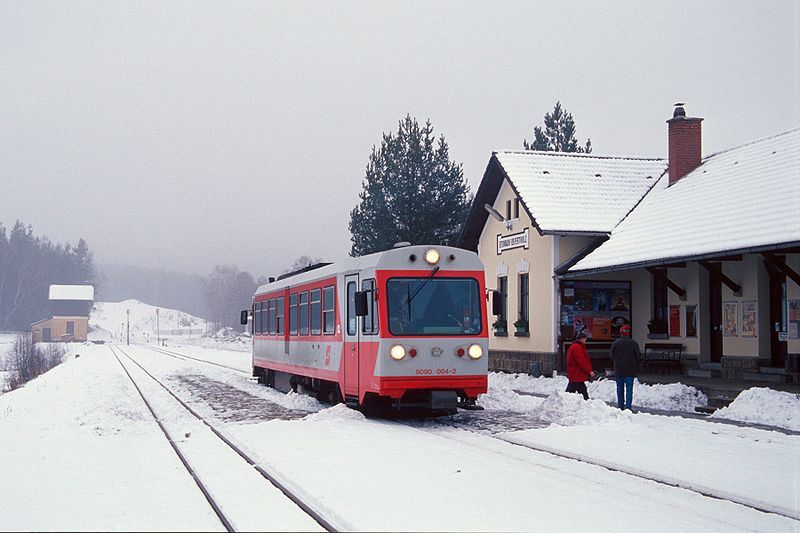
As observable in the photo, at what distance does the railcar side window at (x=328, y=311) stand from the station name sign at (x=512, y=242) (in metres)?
11.0

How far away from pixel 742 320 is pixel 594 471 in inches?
432

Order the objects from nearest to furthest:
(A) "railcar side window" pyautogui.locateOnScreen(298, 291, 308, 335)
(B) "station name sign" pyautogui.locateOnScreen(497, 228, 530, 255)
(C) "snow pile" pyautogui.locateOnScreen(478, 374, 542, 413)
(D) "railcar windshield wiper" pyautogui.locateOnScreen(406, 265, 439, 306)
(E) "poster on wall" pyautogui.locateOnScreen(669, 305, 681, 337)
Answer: (D) "railcar windshield wiper" pyautogui.locateOnScreen(406, 265, 439, 306)
(C) "snow pile" pyautogui.locateOnScreen(478, 374, 542, 413)
(A) "railcar side window" pyautogui.locateOnScreen(298, 291, 308, 335)
(E) "poster on wall" pyautogui.locateOnScreen(669, 305, 681, 337)
(B) "station name sign" pyautogui.locateOnScreen(497, 228, 530, 255)

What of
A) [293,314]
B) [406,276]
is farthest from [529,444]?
[293,314]

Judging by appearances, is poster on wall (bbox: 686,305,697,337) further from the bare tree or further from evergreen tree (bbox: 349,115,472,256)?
the bare tree

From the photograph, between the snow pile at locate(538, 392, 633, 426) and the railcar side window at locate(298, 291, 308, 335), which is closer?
the snow pile at locate(538, 392, 633, 426)

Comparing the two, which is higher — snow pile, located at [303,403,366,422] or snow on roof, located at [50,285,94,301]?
snow on roof, located at [50,285,94,301]

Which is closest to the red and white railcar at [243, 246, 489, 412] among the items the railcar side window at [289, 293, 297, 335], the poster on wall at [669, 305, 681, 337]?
the railcar side window at [289, 293, 297, 335]

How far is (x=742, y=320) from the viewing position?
19203 millimetres

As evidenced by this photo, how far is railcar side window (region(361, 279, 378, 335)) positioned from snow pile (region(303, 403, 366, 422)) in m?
1.43

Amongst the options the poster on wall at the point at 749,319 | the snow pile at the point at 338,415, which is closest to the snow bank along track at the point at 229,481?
the snow pile at the point at 338,415

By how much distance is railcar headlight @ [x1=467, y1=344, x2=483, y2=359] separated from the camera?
14422mm

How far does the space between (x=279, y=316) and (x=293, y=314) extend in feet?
5.42

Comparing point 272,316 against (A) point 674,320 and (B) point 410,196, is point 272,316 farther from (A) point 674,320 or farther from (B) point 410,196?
(B) point 410,196

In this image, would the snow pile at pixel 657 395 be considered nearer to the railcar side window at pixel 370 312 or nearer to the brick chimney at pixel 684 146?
the railcar side window at pixel 370 312
